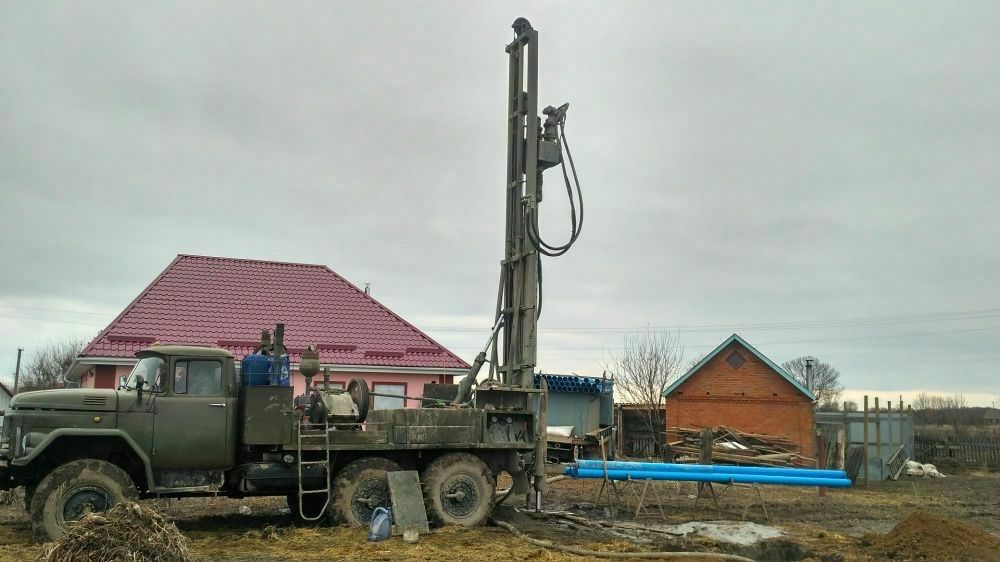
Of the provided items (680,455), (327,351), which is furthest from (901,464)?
(327,351)

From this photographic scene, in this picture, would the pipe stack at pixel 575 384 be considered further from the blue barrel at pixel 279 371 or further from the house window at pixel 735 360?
the blue barrel at pixel 279 371

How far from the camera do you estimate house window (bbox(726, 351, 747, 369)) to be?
97.7 feet

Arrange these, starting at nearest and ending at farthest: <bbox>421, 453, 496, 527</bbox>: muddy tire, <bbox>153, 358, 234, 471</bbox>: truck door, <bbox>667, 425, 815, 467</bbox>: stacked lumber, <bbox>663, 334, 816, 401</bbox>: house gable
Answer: <bbox>153, 358, 234, 471</bbox>: truck door
<bbox>421, 453, 496, 527</bbox>: muddy tire
<bbox>667, 425, 815, 467</bbox>: stacked lumber
<bbox>663, 334, 816, 401</bbox>: house gable

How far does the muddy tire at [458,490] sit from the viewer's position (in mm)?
11781

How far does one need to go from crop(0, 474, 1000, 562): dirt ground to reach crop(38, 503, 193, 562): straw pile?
47.5 inches

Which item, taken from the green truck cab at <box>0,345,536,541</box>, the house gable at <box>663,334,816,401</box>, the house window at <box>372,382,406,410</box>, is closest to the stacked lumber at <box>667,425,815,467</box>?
the house gable at <box>663,334,816,401</box>

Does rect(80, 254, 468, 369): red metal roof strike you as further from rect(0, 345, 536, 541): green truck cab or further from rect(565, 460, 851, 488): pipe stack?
rect(565, 460, 851, 488): pipe stack

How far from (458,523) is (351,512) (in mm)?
1547

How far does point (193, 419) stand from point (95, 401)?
1190 millimetres

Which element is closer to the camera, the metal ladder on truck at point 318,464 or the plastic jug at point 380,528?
the plastic jug at point 380,528

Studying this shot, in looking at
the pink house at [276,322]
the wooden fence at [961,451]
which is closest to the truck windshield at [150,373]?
the pink house at [276,322]

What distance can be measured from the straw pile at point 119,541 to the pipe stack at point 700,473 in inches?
274

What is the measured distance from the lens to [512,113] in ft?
46.5

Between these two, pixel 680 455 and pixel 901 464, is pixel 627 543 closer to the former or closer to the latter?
pixel 680 455
